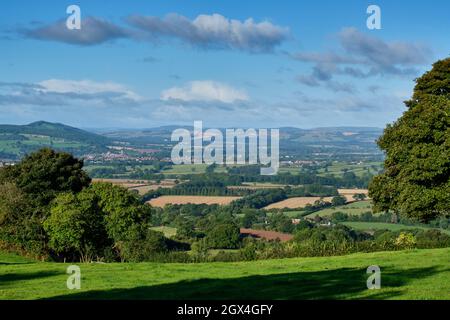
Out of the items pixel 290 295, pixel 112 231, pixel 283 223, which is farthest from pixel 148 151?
pixel 290 295

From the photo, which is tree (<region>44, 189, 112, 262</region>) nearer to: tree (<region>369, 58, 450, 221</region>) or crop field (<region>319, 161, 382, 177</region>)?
tree (<region>369, 58, 450, 221</region>)

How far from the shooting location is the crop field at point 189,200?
10695cm

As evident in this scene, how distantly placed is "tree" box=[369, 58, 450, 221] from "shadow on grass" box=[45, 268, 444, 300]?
8915 mm

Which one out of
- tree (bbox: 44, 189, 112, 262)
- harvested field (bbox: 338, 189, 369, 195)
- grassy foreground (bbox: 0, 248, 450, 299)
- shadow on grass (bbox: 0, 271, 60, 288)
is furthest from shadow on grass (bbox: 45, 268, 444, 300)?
harvested field (bbox: 338, 189, 369, 195)

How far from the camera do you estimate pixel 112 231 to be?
123 ft

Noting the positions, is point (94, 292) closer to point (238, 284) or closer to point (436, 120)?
point (238, 284)

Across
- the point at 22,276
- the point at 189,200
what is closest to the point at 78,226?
the point at 22,276

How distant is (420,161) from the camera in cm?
2755

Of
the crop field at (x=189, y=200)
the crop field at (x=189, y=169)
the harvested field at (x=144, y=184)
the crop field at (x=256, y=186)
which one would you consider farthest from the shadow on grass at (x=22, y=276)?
the crop field at (x=189, y=169)

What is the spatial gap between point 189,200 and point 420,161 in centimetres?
8512

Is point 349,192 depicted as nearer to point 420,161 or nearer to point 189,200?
point 189,200

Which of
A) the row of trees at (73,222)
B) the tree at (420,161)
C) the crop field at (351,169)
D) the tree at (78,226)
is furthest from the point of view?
the crop field at (351,169)

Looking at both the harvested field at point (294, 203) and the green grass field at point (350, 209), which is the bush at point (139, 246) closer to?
the green grass field at point (350, 209)
